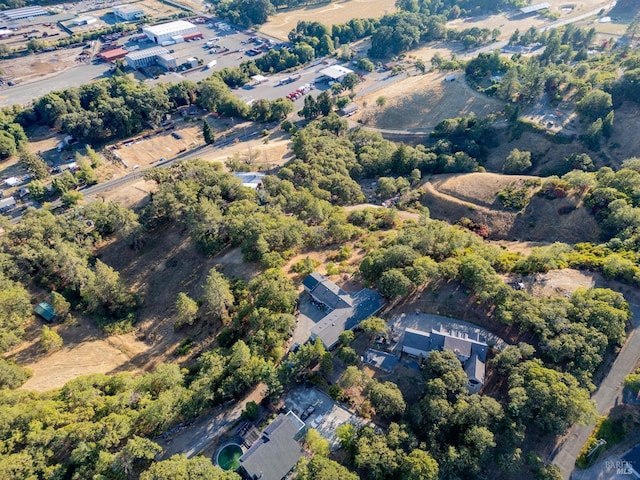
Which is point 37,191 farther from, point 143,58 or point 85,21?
point 85,21

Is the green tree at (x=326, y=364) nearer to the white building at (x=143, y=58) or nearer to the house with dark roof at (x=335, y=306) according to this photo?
the house with dark roof at (x=335, y=306)

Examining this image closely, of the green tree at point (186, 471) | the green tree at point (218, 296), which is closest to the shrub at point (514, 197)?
the green tree at point (218, 296)

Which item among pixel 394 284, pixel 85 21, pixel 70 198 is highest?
pixel 85 21

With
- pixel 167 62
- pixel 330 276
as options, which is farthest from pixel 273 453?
pixel 167 62

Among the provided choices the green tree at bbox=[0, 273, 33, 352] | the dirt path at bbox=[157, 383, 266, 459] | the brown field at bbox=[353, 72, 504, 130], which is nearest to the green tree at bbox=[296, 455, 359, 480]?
the dirt path at bbox=[157, 383, 266, 459]

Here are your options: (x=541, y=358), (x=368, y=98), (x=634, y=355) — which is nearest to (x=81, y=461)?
(x=541, y=358)

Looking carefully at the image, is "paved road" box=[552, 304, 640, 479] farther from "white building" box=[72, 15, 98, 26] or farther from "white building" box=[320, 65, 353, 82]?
"white building" box=[72, 15, 98, 26]
